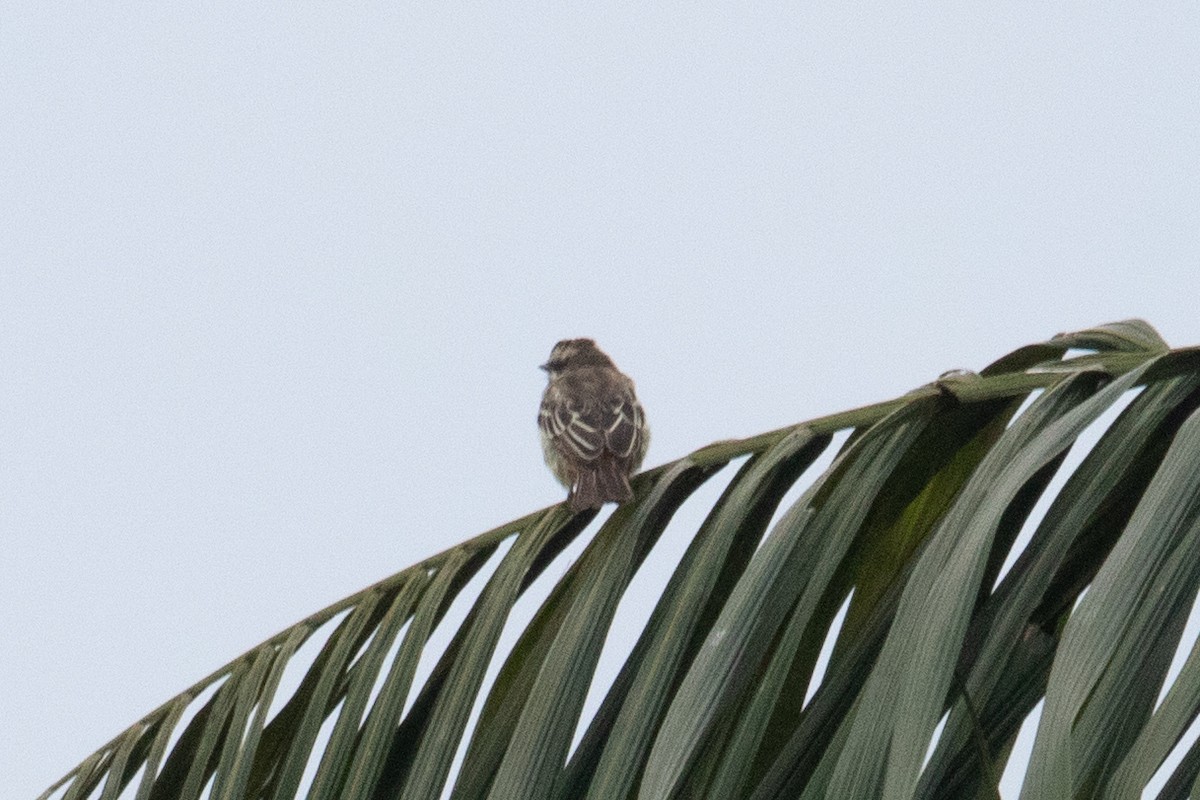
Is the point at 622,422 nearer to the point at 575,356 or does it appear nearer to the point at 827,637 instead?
the point at 575,356

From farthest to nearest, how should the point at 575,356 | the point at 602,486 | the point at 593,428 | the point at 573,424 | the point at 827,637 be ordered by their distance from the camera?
the point at 575,356
the point at 573,424
the point at 593,428
the point at 602,486
the point at 827,637

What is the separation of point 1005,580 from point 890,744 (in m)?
0.63

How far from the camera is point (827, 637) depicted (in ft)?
11.2

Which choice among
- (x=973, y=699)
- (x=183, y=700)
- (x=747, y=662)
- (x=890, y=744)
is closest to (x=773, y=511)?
(x=747, y=662)

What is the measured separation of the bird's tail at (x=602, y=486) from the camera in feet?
15.5

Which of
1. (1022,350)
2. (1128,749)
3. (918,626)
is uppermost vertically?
(1022,350)

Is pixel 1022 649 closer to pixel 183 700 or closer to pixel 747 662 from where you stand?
pixel 747 662

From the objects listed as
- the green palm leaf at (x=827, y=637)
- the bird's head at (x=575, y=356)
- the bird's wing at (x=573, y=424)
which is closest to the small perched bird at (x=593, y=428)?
the bird's wing at (x=573, y=424)

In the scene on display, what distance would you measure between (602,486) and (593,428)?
1370 millimetres

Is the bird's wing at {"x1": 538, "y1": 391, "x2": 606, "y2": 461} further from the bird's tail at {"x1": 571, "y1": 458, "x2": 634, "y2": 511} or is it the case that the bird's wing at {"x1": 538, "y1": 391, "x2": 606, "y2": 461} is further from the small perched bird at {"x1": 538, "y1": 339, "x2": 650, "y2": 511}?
the bird's tail at {"x1": 571, "y1": 458, "x2": 634, "y2": 511}

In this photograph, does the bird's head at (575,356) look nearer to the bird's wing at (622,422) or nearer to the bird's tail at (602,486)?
the bird's wing at (622,422)

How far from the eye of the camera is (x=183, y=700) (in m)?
4.29

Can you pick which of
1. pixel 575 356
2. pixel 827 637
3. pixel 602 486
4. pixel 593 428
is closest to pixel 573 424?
pixel 593 428

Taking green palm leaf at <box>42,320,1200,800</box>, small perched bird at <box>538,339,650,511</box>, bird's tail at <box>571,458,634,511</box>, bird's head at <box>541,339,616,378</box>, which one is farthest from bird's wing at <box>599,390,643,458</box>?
green palm leaf at <box>42,320,1200,800</box>
